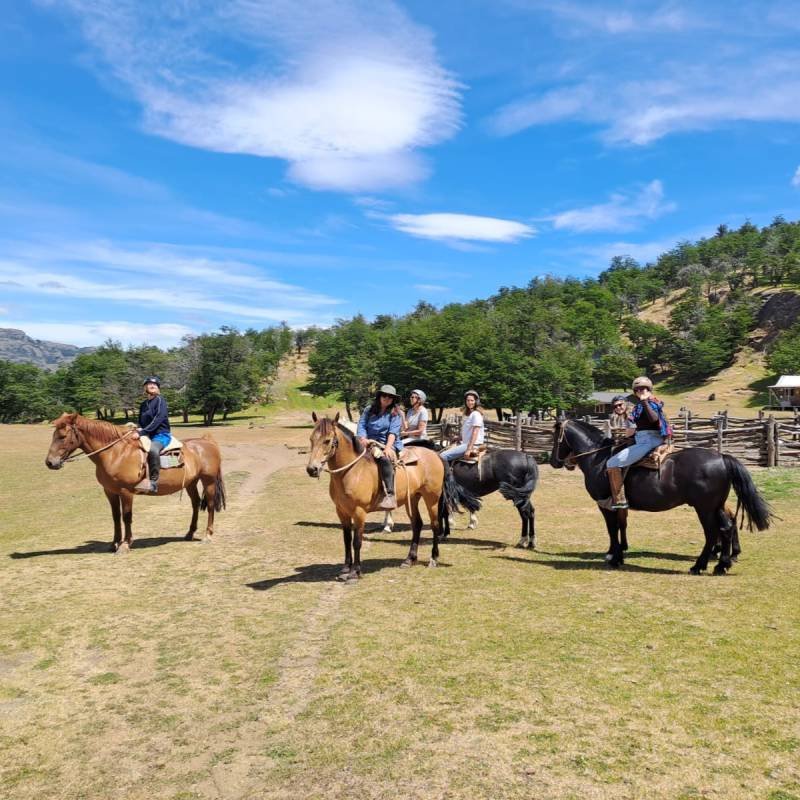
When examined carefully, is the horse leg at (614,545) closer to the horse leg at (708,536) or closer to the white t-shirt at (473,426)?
the horse leg at (708,536)

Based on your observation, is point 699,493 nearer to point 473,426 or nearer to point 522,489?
point 522,489

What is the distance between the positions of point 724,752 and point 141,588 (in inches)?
308

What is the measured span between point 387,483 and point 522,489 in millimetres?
3757

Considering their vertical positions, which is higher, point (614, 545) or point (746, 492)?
point (746, 492)

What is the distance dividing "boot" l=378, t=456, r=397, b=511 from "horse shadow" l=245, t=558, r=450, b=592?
128 centimetres

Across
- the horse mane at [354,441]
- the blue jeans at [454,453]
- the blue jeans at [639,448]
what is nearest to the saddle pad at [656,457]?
the blue jeans at [639,448]

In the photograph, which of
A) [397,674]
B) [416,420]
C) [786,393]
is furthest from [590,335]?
[397,674]

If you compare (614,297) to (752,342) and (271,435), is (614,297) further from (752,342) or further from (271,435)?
(271,435)

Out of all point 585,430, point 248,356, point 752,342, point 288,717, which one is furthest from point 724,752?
point 752,342

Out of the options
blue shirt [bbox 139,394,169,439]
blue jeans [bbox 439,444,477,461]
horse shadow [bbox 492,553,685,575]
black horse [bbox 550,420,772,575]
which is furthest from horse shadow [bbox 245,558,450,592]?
blue shirt [bbox 139,394,169,439]

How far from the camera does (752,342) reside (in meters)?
93.9

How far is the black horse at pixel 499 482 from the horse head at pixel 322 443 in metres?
3.46

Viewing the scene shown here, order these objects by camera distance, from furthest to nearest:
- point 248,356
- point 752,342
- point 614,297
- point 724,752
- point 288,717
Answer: point 614,297 → point 752,342 → point 248,356 → point 288,717 → point 724,752

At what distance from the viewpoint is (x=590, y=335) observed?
10025 centimetres
